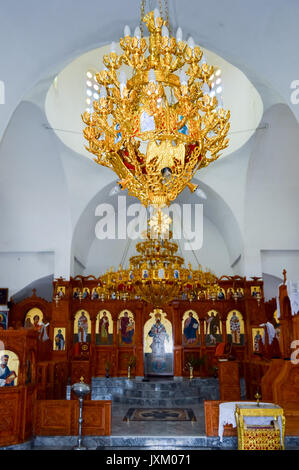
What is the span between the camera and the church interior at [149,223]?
6.47 meters

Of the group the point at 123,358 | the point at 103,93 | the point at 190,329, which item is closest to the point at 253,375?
the point at 190,329

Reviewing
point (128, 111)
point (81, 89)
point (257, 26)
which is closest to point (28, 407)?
point (128, 111)

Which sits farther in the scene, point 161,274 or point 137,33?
point 161,274

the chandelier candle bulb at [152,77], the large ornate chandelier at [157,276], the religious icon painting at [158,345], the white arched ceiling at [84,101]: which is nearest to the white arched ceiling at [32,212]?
the white arched ceiling at [84,101]

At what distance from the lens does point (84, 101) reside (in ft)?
45.4

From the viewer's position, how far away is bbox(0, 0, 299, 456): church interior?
647 cm

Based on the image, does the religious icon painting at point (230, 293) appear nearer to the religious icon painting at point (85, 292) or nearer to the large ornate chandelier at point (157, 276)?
the religious icon painting at point (85, 292)

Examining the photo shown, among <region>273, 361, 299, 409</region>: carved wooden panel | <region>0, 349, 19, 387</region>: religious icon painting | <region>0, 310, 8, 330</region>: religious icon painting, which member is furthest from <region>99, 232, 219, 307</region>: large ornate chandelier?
<region>0, 310, 8, 330</region>: religious icon painting

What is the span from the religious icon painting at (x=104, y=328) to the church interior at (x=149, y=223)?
0.05 metres

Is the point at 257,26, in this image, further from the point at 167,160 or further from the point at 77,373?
the point at 77,373

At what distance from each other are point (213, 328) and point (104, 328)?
13.3 ft

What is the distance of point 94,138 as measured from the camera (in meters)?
6.61

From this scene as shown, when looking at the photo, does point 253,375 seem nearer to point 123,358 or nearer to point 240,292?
point 240,292
